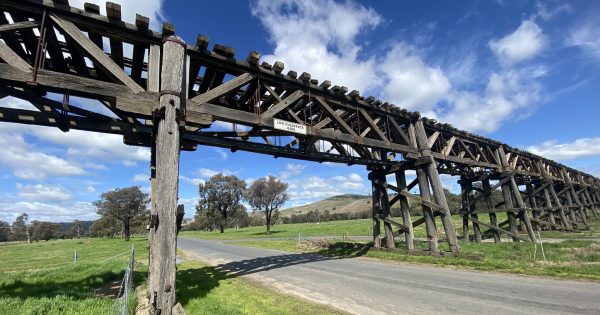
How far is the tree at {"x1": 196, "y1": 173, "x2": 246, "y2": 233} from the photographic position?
64500 millimetres

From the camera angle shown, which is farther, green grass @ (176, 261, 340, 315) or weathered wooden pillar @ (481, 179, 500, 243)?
weathered wooden pillar @ (481, 179, 500, 243)

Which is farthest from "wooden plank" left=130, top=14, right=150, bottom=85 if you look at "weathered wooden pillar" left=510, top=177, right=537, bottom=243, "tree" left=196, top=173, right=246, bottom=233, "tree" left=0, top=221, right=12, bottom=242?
"tree" left=0, top=221, right=12, bottom=242

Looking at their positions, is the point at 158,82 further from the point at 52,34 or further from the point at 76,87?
the point at 52,34

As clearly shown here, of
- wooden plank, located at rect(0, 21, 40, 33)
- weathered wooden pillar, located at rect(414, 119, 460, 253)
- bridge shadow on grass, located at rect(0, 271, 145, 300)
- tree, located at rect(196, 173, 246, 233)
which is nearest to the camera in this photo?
wooden plank, located at rect(0, 21, 40, 33)

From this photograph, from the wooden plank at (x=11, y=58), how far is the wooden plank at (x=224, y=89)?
320 centimetres

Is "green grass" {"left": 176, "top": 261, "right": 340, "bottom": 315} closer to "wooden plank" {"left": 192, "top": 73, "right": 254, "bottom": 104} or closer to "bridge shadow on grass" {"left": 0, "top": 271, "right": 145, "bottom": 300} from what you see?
"bridge shadow on grass" {"left": 0, "top": 271, "right": 145, "bottom": 300}

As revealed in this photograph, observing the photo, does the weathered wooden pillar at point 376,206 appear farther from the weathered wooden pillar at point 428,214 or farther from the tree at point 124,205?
the tree at point 124,205

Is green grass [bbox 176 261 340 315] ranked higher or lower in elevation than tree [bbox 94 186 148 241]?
lower

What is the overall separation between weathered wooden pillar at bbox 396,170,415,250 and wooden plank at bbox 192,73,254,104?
29.3 ft

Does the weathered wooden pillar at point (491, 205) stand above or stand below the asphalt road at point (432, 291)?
above

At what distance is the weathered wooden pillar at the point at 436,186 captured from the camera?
12781 mm

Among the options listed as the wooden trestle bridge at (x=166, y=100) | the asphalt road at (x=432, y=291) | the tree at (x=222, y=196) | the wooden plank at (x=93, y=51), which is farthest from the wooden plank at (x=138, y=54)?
the tree at (x=222, y=196)

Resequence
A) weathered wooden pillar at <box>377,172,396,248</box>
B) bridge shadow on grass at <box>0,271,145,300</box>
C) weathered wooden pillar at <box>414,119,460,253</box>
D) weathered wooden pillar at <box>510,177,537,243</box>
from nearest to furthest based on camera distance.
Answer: bridge shadow on grass at <box>0,271,145,300</box>
weathered wooden pillar at <box>414,119,460,253</box>
weathered wooden pillar at <box>377,172,396,248</box>
weathered wooden pillar at <box>510,177,537,243</box>

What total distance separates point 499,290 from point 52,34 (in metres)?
11.8
